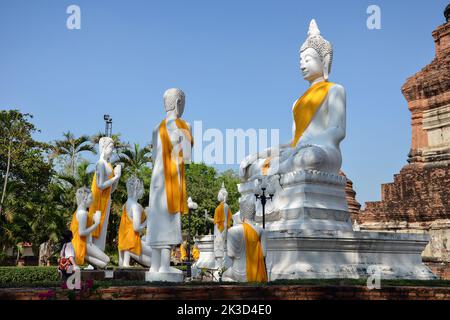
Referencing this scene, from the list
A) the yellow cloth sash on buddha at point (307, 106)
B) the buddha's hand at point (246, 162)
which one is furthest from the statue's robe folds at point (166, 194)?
the buddha's hand at point (246, 162)

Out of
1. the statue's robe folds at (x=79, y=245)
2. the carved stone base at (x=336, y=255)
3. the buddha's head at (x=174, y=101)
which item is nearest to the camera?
the buddha's head at (x=174, y=101)

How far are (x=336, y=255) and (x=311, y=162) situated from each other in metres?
2.06

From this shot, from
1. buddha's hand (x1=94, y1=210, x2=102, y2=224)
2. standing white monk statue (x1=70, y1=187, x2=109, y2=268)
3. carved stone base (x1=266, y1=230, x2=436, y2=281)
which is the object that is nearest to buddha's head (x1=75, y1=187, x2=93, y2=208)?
standing white monk statue (x1=70, y1=187, x2=109, y2=268)

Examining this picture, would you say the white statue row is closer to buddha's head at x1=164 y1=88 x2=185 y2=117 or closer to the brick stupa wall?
buddha's head at x1=164 y1=88 x2=185 y2=117

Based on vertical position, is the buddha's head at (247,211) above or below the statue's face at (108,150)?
below

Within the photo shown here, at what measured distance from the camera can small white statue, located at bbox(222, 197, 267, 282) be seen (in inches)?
312

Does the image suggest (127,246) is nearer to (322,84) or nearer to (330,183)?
(330,183)

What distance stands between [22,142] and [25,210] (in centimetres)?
726

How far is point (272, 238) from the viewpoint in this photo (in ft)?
32.0

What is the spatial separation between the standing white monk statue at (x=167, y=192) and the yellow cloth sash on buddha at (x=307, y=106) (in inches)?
203

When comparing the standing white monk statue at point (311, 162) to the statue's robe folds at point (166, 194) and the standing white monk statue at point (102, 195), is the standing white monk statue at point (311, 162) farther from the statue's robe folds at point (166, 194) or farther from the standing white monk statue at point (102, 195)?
the statue's robe folds at point (166, 194)

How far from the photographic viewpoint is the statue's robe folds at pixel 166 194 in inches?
287

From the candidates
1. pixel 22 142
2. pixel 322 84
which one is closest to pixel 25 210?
pixel 22 142

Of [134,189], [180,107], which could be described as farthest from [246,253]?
[134,189]
